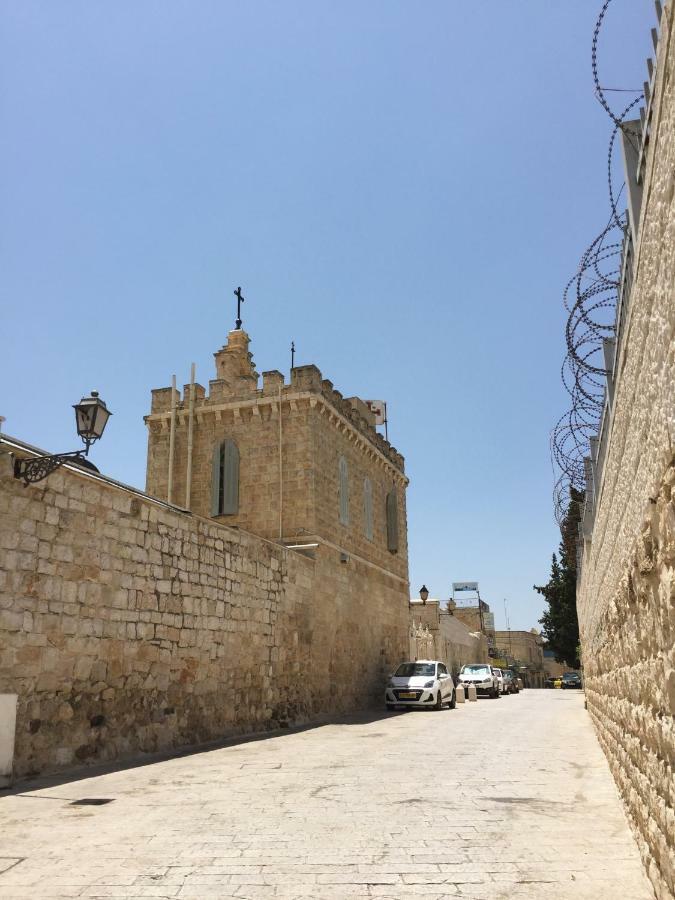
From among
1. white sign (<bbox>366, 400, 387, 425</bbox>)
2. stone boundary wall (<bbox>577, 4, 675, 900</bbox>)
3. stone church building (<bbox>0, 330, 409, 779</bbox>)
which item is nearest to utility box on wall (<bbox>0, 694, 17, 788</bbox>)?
stone church building (<bbox>0, 330, 409, 779</bbox>)

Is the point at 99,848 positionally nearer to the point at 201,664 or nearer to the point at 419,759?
the point at 419,759

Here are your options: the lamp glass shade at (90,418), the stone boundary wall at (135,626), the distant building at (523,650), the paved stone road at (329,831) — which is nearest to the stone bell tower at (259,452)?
the stone boundary wall at (135,626)

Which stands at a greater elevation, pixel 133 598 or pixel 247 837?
pixel 133 598

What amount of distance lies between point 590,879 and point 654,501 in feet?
7.75

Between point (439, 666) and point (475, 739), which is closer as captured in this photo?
point (475, 739)

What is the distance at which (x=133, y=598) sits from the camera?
966 centimetres

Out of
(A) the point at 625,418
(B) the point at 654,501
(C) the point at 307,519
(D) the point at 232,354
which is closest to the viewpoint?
(B) the point at 654,501

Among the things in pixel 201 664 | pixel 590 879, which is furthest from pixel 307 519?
pixel 590 879

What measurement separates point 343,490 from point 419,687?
5.60 metres

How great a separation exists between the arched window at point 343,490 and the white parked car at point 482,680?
459 inches

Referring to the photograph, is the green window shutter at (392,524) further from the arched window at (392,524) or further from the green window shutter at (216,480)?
the green window shutter at (216,480)

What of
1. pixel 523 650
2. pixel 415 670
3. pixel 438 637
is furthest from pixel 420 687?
pixel 523 650

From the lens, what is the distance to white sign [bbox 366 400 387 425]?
2567 cm

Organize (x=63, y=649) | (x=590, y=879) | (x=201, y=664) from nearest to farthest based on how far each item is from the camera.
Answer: (x=590, y=879) → (x=63, y=649) → (x=201, y=664)
